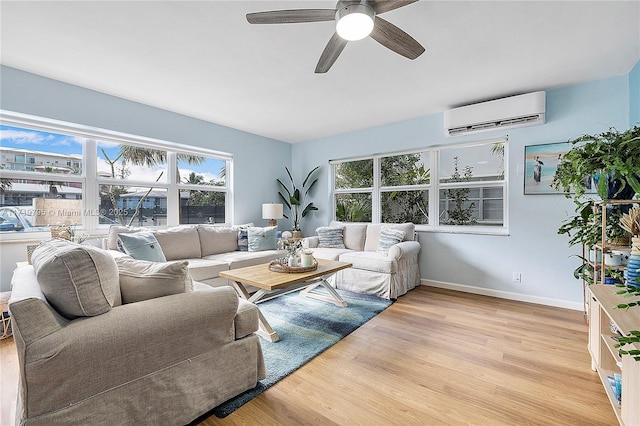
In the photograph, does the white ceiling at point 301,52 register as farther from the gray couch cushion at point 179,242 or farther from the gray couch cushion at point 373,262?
the gray couch cushion at point 373,262

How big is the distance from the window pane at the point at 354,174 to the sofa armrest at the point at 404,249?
4.56ft

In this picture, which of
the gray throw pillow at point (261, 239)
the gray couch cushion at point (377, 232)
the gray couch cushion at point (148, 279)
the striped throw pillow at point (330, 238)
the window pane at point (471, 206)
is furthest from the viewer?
the striped throw pillow at point (330, 238)

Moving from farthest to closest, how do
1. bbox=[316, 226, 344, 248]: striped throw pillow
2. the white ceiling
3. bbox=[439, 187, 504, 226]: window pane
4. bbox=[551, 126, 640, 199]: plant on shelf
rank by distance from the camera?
bbox=[316, 226, 344, 248]: striped throw pillow < bbox=[439, 187, 504, 226]: window pane < the white ceiling < bbox=[551, 126, 640, 199]: plant on shelf

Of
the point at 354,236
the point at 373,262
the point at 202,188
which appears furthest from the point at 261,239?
the point at 373,262

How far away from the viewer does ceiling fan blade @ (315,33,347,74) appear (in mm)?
1829

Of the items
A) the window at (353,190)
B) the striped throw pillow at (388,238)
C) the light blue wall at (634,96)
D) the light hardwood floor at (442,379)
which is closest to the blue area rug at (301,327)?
the light hardwood floor at (442,379)

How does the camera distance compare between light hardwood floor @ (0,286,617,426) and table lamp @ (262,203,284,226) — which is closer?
light hardwood floor @ (0,286,617,426)

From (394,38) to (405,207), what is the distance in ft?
9.77

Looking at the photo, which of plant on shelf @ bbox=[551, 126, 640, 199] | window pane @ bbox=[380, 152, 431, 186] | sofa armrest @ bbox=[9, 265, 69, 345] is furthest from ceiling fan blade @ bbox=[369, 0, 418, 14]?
window pane @ bbox=[380, 152, 431, 186]

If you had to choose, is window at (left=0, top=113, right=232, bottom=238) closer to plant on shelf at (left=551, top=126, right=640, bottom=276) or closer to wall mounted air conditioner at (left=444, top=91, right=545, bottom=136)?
wall mounted air conditioner at (left=444, top=91, right=545, bottom=136)

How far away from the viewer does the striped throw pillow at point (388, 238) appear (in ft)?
12.5

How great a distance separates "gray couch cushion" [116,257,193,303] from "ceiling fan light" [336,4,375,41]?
164 cm

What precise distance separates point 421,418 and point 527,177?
120 inches

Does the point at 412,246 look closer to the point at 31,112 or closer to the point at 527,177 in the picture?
the point at 527,177
